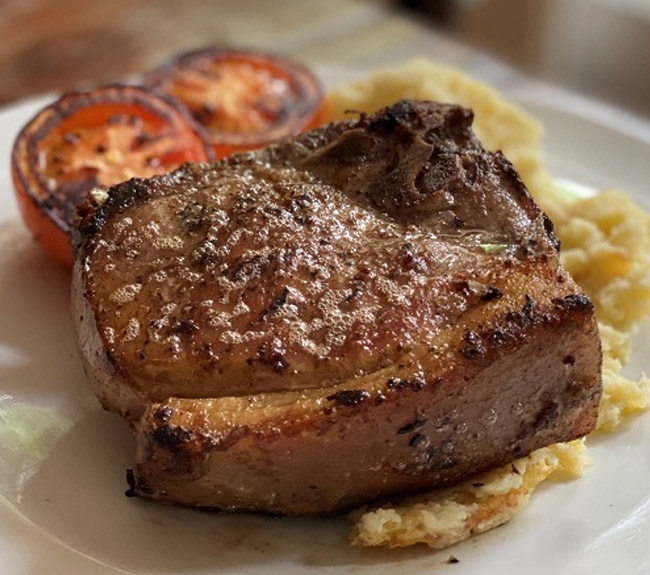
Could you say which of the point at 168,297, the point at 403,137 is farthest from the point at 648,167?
the point at 168,297

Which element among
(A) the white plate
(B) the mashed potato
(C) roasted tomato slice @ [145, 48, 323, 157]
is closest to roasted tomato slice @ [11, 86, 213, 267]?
(C) roasted tomato slice @ [145, 48, 323, 157]

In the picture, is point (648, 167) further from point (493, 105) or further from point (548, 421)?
point (548, 421)

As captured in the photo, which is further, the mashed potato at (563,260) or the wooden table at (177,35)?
the wooden table at (177,35)

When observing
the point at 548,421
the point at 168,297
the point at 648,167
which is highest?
the point at 168,297

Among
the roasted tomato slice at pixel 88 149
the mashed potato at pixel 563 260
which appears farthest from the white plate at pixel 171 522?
the roasted tomato slice at pixel 88 149

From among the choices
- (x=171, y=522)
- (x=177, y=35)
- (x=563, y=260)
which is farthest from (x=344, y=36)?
(x=171, y=522)

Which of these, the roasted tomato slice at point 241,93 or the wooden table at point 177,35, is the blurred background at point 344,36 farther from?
the roasted tomato slice at point 241,93
